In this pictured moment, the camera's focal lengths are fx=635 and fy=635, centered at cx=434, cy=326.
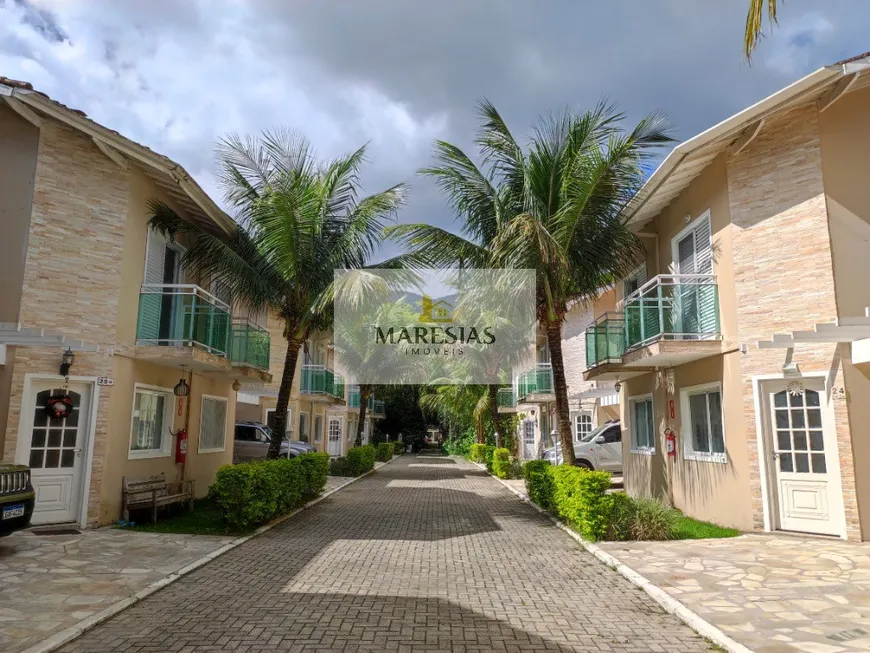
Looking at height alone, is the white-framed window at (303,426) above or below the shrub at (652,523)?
above

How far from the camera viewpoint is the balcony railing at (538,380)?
25031 millimetres

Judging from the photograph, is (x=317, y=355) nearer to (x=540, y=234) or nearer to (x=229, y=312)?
(x=229, y=312)

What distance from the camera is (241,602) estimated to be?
6.21 metres

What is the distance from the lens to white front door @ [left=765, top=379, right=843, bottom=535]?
9258 mm

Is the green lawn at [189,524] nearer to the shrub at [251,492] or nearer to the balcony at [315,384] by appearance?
the shrub at [251,492]

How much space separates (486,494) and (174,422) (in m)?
8.14

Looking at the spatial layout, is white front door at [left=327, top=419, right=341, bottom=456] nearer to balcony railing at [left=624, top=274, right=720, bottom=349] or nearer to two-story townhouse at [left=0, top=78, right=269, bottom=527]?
two-story townhouse at [left=0, top=78, right=269, bottom=527]

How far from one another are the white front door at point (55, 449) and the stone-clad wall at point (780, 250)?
35.5 feet

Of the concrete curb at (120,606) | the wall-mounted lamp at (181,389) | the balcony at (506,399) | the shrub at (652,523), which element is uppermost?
the balcony at (506,399)

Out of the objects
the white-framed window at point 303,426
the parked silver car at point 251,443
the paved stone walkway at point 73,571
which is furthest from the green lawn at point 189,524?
the white-framed window at point 303,426

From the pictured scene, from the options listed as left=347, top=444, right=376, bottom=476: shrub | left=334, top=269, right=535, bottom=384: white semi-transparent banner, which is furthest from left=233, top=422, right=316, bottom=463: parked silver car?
left=334, top=269, right=535, bottom=384: white semi-transparent banner

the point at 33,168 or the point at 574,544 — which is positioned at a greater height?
the point at 33,168

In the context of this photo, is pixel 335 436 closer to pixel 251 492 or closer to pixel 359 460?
pixel 359 460

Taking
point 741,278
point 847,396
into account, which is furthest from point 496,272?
point 847,396
